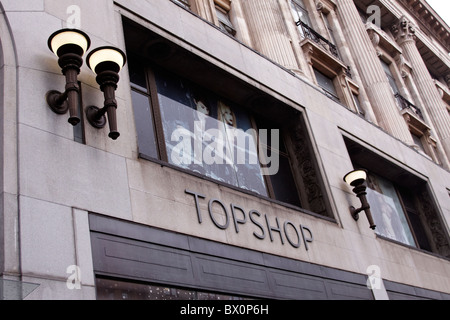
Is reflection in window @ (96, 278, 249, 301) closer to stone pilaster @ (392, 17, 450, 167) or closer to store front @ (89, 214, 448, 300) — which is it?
store front @ (89, 214, 448, 300)

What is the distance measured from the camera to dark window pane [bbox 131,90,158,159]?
9516 mm

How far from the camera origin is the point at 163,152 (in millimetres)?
9727

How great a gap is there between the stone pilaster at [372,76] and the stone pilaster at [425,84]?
17.7 ft

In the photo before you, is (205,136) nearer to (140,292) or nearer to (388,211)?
(140,292)

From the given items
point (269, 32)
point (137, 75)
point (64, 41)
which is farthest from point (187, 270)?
point (269, 32)

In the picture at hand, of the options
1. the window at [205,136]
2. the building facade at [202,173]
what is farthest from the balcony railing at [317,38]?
the window at [205,136]

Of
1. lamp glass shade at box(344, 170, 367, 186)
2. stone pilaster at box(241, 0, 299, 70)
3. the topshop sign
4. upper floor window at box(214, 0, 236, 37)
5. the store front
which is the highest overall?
upper floor window at box(214, 0, 236, 37)

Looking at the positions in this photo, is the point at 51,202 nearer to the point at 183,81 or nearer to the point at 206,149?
the point at 206,149

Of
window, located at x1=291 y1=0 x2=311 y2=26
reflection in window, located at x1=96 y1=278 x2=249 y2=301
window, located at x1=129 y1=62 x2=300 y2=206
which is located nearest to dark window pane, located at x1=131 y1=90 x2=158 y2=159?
window, located at x1=129 y1=62 x2=300 y2=206

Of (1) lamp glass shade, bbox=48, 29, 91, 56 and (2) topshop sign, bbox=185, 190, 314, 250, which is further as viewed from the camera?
(2) topshop sign, bbox=185, 190, 314, 250

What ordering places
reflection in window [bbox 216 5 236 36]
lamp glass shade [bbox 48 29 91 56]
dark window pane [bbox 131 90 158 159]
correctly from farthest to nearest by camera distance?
1. reflection in window [bbox 216 5 236 36]
2. dark window pane [bbox 131 90 158 159]
3. lamp glass shade [bbox 48 29 91 56]

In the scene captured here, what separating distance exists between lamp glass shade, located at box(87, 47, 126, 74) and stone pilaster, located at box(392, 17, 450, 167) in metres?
20.3

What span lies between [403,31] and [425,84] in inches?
133
